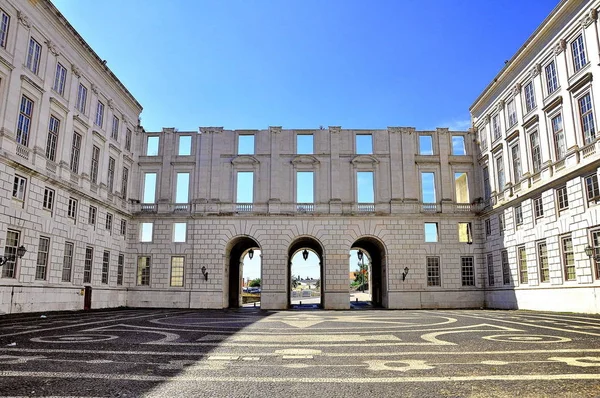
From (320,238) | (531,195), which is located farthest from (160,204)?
(531,195)

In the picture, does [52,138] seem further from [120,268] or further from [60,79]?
[120,268]

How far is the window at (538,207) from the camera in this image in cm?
2797

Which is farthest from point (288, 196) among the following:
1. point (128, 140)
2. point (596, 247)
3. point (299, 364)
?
point (299, 364)

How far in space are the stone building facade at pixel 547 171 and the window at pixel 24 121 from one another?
29764 mm

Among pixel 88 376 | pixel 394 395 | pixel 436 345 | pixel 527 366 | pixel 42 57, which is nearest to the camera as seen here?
pixel 394 395

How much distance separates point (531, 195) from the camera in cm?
2875

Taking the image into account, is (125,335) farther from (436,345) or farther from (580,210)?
(580,210)

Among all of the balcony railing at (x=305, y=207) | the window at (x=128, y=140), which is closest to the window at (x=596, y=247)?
the balcony railing at (x=305, y=207)

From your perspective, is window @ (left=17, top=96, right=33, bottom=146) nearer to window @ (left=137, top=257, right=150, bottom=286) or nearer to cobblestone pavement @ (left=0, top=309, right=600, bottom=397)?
cobblestone pavement @ (left=0, top=309, right=600, bottom=397)

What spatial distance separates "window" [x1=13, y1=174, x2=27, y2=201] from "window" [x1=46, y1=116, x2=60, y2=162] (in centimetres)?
283

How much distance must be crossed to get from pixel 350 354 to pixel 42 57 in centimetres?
2604

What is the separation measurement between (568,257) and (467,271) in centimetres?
1136

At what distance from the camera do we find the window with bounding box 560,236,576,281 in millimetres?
25109

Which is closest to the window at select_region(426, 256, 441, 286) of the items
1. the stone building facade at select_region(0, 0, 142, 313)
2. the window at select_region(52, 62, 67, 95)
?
the stone building facade at select_region(0, 0, 142, 313)
